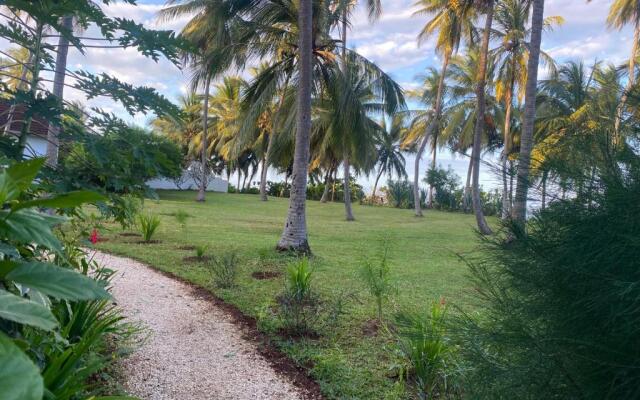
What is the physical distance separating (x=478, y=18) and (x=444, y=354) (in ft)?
52.7

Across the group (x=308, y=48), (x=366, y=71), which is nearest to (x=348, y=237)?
(x=366, y=71)

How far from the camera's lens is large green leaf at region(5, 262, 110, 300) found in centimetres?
81

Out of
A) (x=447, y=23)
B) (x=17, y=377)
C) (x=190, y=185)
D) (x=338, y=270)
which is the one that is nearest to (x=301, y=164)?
(x=338, y=270)

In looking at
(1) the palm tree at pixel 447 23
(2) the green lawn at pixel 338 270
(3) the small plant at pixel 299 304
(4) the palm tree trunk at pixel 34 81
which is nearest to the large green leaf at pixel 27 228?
(4) the palm tree trunk at pixel 34 81

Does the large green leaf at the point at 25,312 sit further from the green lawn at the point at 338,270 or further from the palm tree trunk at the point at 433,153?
the palm tree trunk at the point at 433,153

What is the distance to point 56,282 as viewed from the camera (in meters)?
0.83

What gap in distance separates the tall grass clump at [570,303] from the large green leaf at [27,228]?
61.9 inches

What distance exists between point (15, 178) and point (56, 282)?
24 cm

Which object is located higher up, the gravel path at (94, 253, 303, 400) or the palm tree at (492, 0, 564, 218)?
the palm tree at (492, 0, 564, 218)

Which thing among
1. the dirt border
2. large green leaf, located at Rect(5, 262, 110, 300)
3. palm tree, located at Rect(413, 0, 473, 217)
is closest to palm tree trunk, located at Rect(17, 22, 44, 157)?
large green leaf, located at Rect(5, 262, 110, 300)

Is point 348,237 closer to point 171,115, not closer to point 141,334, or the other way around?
point 141,334

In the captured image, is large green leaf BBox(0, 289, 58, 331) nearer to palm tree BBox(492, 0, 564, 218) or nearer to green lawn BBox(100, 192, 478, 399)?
green lawn BBox(100, 192, 478, 399)

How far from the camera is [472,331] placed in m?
2.15

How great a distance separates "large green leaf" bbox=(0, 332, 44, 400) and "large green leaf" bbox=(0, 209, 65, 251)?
288mm
